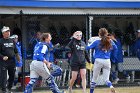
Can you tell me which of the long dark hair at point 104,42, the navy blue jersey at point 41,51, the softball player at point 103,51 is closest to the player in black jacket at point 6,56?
the navy blue jersey at point 41,51

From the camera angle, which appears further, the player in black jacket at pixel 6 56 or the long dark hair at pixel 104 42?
the player in black jacket at pixel 6 56

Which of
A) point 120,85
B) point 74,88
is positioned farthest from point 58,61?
point 120,85

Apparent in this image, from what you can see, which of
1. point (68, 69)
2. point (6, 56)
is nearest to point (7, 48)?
point (6, 56)

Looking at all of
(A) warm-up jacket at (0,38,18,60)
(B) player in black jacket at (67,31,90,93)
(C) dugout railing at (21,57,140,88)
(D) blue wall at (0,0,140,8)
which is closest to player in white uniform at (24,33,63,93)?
(B) player in black jacket at (67,31,90,93)

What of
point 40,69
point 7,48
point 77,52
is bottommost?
point 40,69

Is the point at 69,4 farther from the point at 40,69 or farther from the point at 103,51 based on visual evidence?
the point at 40,69

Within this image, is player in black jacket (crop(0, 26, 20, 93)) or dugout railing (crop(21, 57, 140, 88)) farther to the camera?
dugout railing (crop(21, 57, 140, 88))

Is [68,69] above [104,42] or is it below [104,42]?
below

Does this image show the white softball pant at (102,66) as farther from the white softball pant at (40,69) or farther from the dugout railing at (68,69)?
the dugout railing at (68,69)

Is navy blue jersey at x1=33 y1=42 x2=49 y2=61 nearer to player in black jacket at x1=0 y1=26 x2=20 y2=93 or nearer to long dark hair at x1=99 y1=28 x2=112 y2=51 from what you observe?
long dark hair at x1=99 y1=28 x2=112 y2=51

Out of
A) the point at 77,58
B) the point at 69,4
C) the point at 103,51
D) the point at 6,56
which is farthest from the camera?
the point at 69,4

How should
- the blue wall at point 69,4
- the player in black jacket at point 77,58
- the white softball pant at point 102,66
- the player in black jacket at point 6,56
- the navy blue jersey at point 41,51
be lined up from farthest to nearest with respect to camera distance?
the blue wall at point 69,4 < the player in black jacket at point 6,56 < the player in black jacket at point 77,58 < the white softball pant at point 102,66 < the navy blue jersey at point 41,51

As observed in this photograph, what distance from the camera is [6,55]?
12.4 metres

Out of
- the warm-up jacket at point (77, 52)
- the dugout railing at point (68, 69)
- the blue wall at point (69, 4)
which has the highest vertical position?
the blue wall at point (69, 4)
